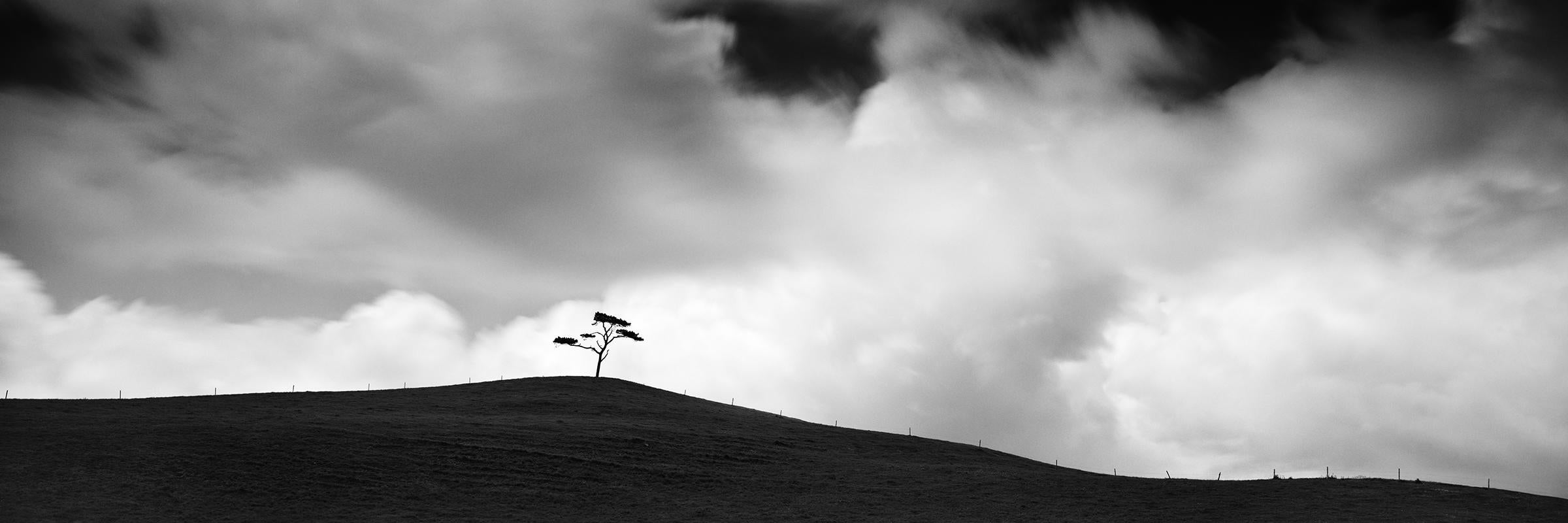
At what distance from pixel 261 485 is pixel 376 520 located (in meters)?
7.55

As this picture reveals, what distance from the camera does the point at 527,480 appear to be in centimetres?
5178

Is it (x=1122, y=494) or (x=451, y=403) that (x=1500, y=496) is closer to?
(x=1122, y=494)

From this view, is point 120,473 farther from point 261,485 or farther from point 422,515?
point 422,515

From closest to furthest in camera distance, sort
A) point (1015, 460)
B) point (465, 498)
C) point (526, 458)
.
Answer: point (465, 498), point (526, 458), point (1015, 460)

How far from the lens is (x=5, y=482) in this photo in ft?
135

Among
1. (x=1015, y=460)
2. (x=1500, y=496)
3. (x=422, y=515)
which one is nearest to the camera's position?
(x=422, y=515)

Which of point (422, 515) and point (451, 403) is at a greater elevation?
point (451, 403)

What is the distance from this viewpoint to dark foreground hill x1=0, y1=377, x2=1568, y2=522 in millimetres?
43906

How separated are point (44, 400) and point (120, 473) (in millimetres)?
22835

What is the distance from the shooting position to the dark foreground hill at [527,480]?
43906 mm

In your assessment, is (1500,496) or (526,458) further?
(526,458)

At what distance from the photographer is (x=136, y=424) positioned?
53.8 metres

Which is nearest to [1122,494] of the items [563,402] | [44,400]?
[563,402]

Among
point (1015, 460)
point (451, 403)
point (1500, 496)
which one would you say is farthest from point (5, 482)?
point (1500, 496)
